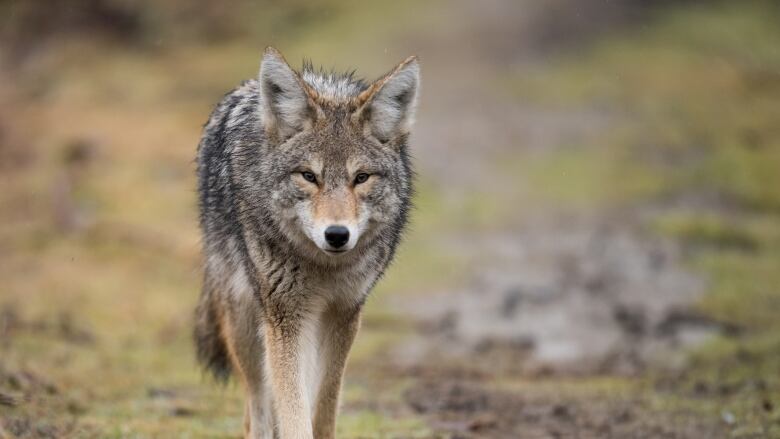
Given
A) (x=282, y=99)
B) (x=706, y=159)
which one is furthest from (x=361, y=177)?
(x=706, y=159)

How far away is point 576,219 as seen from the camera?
731 inches

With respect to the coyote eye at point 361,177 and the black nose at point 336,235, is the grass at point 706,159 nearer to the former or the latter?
the coyote eye at point 361,177

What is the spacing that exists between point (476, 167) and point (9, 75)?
14.1m

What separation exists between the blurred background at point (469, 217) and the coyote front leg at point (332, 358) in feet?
5.70

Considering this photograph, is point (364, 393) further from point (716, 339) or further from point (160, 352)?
point (716, 339)

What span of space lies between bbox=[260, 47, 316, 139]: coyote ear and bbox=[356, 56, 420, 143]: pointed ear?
0.37 m

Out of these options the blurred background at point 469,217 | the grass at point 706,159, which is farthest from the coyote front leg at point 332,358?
the grass at point 706,159

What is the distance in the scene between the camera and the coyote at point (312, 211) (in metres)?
6.63

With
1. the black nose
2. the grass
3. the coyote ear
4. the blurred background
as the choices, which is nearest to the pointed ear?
the coyote ear

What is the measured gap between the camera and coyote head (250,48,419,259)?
6.55 metres

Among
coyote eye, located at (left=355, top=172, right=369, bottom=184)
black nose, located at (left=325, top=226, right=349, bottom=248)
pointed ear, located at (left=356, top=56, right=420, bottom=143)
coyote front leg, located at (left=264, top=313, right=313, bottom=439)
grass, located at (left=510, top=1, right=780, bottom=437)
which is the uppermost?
grass, located at (left=510, top=1, right=780, bottom=437)

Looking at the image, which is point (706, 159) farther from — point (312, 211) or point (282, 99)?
point (312, 211)

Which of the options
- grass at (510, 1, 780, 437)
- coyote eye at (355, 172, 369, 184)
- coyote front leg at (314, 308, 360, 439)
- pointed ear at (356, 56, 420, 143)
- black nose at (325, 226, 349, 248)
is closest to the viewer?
black nose at (325, 226, 349, 248)

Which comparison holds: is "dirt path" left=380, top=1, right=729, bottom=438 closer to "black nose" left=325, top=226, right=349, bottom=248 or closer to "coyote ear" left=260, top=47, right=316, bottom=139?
"black nose" left=325, top=226, right=349, bottom=248
